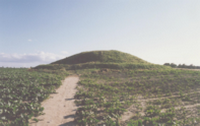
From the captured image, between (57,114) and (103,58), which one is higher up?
(103,58)

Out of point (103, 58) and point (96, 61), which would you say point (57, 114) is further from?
point (103, 58)

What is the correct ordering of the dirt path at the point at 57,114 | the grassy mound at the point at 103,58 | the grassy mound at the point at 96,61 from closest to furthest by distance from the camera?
the dirt path at the point at 57,114 < the grassy mound at the point at 96,61 < the grassy mound at the point at 103,58

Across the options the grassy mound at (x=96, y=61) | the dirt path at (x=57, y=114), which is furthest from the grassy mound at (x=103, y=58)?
the dirt path at (x=57, y=114)

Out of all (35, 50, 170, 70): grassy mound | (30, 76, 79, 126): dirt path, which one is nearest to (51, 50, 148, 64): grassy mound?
(35, 50, 170, 70): grassy mound

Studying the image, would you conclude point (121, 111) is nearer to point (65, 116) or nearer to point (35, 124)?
point (65, 116)

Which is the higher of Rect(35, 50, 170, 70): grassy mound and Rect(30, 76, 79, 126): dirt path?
Rect(35, 50, 170, 70): grassy mound

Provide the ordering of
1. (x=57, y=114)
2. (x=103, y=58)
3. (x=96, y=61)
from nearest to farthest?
(x=57, y=114) → (x=96, y=61) → (x=103, y=58)

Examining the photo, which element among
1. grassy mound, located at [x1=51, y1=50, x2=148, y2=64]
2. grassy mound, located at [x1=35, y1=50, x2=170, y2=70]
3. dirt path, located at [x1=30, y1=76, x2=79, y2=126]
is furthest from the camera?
grassy mound, located at [x1=51, y1=50, x2=148, y2=64]

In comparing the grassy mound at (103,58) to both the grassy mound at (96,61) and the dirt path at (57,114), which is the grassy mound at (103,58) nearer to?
the grassy mound at (96,61)

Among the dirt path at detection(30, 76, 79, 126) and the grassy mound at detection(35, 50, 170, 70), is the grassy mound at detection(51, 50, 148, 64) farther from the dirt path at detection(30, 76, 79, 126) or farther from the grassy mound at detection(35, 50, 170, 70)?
the dirt path at detection(30, 76, 79, 126)

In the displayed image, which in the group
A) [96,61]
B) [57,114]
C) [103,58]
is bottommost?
[57,114]

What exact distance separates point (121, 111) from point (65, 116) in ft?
12.2

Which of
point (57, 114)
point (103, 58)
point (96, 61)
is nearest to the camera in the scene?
point (57, 114)

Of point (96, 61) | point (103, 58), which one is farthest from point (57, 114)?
point (103, 58)
